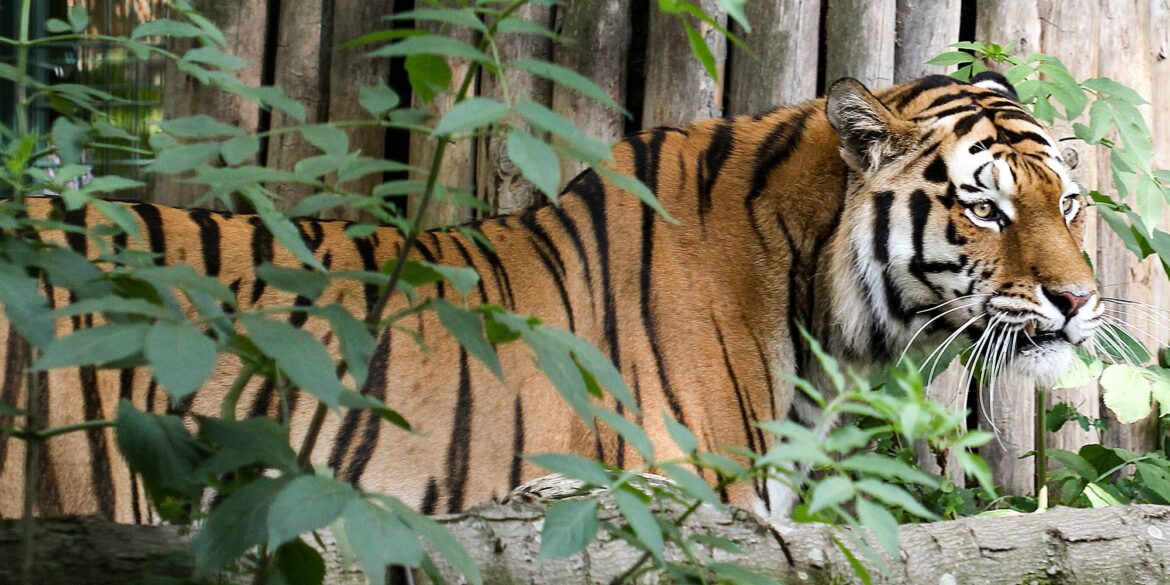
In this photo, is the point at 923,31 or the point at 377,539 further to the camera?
the point at 923,31

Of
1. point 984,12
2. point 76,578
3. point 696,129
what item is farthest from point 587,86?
point 984,12

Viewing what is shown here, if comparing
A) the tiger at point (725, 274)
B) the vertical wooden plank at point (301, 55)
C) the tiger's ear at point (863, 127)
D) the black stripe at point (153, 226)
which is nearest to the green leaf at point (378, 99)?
the tiger at point (725, 274)

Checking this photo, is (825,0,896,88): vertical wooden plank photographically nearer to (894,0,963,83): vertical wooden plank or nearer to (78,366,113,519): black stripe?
(894,0,963,83): vertical wooden plank

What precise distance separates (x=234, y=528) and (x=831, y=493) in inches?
21.4

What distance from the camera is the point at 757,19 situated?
3.73 meters

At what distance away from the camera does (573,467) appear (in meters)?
1.18

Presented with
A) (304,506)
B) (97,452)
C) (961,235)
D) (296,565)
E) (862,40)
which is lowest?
(97,452)

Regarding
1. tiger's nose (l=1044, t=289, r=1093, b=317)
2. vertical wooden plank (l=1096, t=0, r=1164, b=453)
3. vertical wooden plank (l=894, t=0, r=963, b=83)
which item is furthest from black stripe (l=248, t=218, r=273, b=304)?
vertical wooden plank (l=1096, t=0, r=1164, b=453)

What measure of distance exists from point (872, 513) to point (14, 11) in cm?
495

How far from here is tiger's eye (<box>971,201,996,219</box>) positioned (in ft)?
9.55

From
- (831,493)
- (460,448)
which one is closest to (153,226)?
(460,448)

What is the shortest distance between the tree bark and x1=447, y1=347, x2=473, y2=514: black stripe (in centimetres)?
96

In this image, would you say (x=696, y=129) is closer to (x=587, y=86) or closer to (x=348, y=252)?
(x=348, y=252)

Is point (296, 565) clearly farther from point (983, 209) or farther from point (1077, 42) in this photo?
point (1077, 42)
